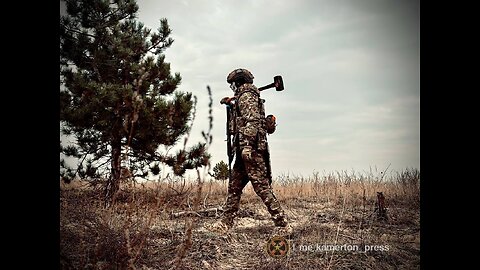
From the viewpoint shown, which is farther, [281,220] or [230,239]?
[281,220]

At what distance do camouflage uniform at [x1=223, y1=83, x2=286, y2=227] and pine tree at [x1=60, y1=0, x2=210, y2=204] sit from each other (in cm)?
73

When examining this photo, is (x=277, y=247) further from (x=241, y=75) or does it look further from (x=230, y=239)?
(x=241, y=75)

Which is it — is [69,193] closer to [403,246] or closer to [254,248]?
[254,248]

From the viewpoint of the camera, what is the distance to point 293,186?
23.7ft

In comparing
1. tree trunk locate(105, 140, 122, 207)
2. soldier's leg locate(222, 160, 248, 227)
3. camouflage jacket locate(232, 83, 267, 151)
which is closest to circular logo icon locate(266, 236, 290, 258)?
soldier's leg locate(222, 160, 248, 227)

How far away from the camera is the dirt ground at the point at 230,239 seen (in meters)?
3.88

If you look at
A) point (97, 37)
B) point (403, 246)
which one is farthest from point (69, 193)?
point (403, 246)

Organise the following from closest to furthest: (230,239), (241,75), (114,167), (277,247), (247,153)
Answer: (277,247)
(230,239)
(247,153)
(241,75)
(114,167)

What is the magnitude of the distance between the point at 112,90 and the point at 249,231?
2344mm

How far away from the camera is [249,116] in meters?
5.01

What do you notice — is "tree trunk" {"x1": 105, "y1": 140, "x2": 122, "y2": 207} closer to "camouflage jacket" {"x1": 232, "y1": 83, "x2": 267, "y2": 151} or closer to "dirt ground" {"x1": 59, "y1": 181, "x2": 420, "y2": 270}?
"dirt ground" {"x1": 59, "y1": 181, "x2": 420, "y2": 270}

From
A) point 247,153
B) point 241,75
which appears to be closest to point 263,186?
point 247,153
